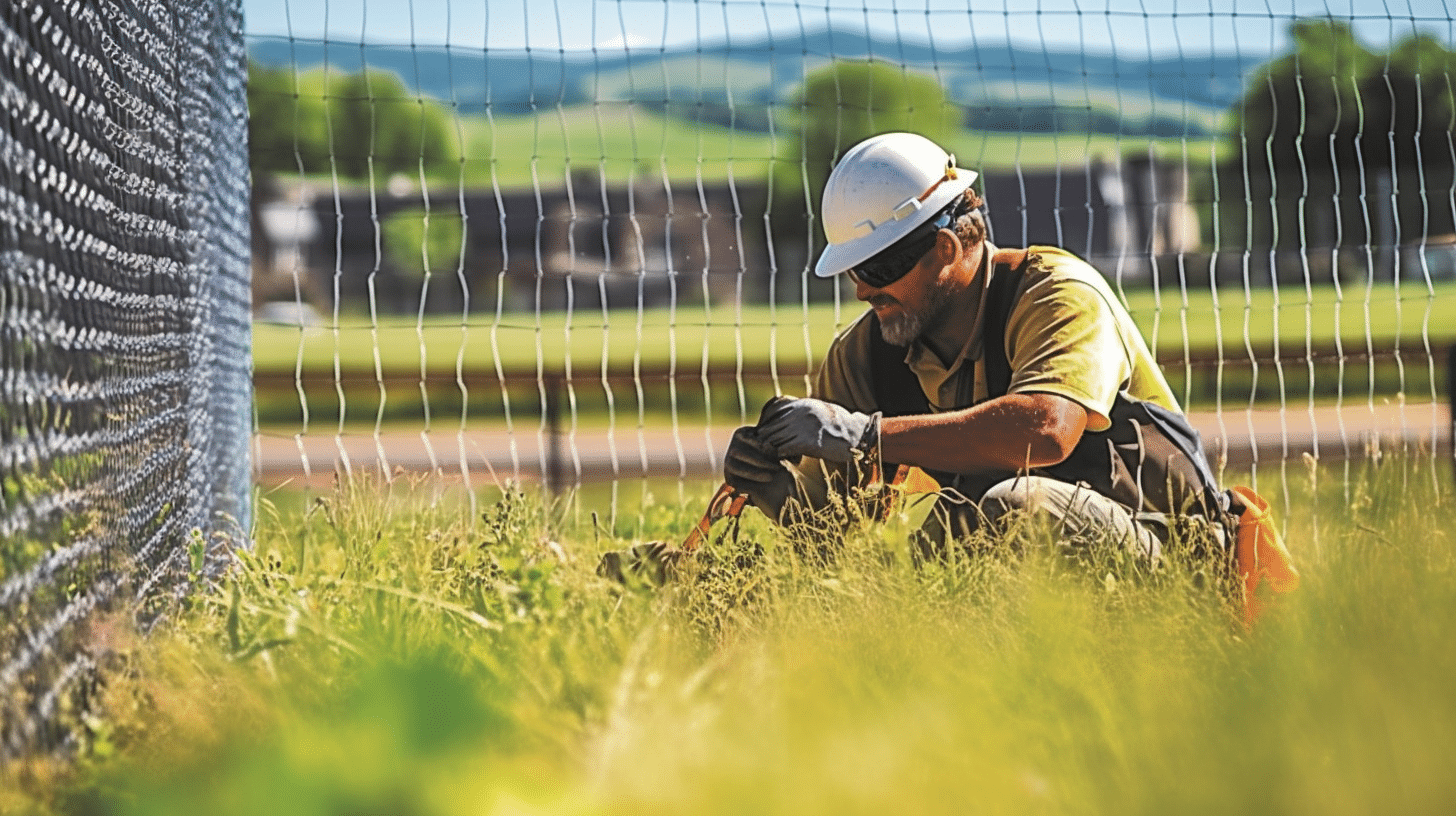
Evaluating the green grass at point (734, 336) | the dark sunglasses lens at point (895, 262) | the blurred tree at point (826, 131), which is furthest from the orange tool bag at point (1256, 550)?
the blurred tree at point (826, 131)

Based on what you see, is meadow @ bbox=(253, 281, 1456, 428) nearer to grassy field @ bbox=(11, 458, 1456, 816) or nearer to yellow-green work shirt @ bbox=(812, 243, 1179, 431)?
yellow-green work shirt @ bbox=(812, 243, 1179, 431)

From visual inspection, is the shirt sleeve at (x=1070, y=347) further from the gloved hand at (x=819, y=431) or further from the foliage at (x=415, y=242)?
the foliage at (x=415, y=242)

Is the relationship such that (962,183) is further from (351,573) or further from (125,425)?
(125,425)

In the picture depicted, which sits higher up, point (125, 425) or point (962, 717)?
point (125, 425)

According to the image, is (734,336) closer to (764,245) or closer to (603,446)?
(764,245)

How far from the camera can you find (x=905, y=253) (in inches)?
157

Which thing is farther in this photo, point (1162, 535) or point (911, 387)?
point (911, 387)

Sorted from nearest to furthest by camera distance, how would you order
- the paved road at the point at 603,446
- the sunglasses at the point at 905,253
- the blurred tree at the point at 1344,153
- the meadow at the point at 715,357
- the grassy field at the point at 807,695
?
the grassy field at the point at 807,695, the sunglasses at the point at 905,253, the meadow at the point at 715,357, the paved road at the point at 603,446, the blurred tree at the point at 1344,153

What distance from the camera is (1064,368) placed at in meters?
3.65

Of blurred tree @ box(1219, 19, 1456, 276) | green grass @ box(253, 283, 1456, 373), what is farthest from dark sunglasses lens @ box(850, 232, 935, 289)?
blurred tree @ box(1219, 19, 1456, 276)

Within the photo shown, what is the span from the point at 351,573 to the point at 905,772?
2.28 m

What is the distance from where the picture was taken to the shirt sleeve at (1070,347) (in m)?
3.64

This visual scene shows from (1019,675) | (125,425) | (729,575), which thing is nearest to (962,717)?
(1019,675)

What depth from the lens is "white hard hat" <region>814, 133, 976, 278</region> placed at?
396 centimetres
